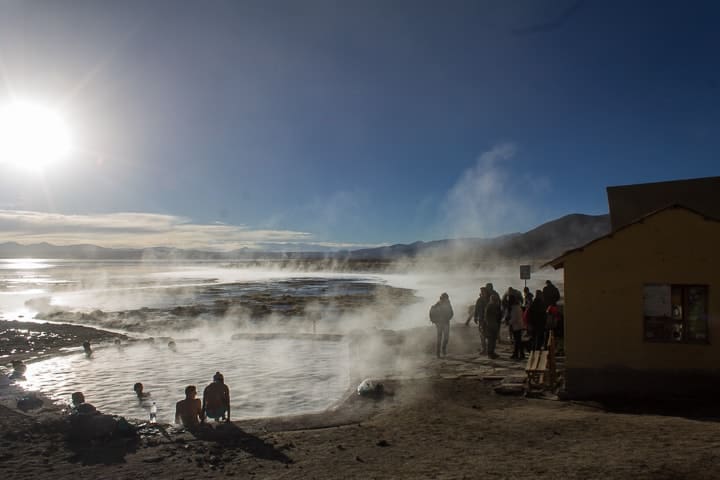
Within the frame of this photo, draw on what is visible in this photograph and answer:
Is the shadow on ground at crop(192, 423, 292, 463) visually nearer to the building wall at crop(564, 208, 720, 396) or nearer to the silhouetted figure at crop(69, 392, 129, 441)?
the silhouetted figure at crop(69, 392, 129, 441)

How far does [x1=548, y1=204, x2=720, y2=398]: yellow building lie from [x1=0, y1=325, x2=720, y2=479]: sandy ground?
67cm

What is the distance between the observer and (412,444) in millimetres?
8469

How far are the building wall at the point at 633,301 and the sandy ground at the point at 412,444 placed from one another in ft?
2.41

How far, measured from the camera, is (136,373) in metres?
16.3

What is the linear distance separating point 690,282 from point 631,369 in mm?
2116

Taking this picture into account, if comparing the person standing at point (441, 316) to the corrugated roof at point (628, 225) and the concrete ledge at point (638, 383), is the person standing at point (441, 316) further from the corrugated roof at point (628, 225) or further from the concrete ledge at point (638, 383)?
the concrete ledge at point (638, 383)

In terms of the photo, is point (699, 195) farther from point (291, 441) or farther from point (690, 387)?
point (291, 441)

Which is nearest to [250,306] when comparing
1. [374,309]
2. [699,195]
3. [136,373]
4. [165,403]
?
[374,309]

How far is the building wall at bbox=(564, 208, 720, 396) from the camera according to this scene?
980cm

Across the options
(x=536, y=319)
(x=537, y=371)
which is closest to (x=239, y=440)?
(x=537, y=371)

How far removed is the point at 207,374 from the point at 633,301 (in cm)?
1229

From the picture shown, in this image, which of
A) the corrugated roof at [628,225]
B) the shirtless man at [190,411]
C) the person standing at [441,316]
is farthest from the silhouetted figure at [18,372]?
the corrugated roof at [628,225]

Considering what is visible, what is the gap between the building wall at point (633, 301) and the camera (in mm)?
9797

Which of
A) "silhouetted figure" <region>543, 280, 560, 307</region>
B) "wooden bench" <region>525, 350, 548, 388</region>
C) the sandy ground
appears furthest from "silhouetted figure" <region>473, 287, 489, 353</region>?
the sandy ground
